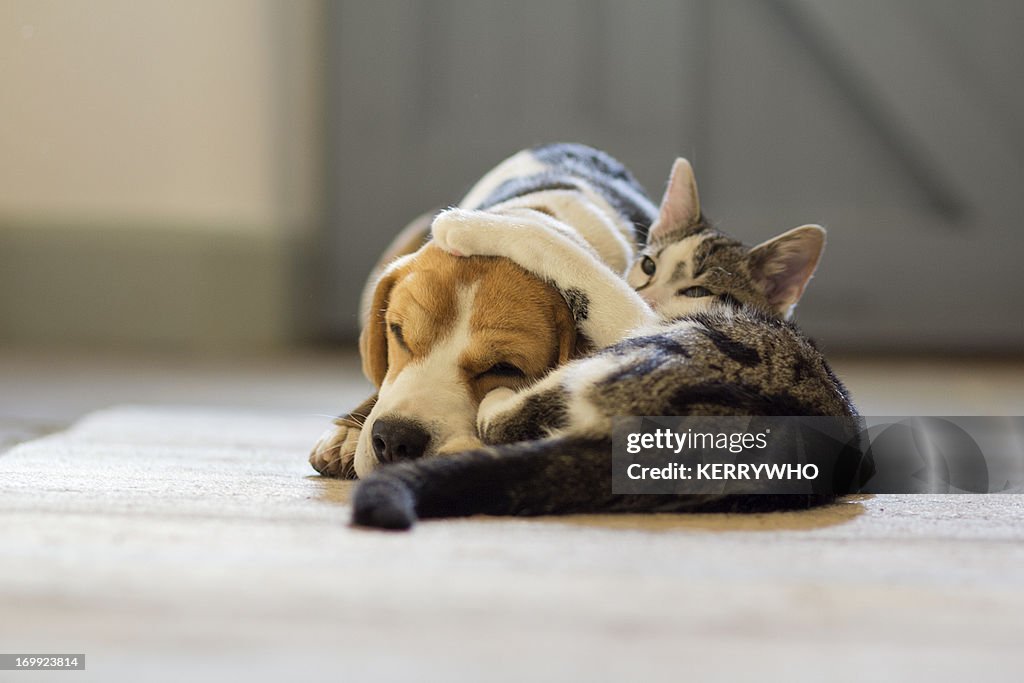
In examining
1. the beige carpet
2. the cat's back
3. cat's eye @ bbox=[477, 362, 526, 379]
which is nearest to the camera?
the beige carpet

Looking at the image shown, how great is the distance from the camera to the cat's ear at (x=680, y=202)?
2.73 metres

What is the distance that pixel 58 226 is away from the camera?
5355mm

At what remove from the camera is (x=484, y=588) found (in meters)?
1.14

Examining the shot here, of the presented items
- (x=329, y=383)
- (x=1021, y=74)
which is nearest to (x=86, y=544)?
(x=329, y=383)

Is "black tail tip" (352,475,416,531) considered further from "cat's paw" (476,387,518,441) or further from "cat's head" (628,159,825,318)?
"cat's head" (628,159,825,318)

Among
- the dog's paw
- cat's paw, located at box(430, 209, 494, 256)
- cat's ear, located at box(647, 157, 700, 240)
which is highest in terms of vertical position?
cat's ear, located at box(647, 157, 700, 240)

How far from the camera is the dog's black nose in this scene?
173cm

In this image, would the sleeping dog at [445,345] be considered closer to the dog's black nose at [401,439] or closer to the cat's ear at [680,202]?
the dog's black nose at [401,439]

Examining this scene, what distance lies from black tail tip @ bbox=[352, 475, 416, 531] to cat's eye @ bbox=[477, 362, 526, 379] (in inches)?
21.4

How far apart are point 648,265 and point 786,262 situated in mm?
362

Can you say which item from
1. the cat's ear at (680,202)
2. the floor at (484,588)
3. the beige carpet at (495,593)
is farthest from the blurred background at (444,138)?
the beige carpet at (495,593)

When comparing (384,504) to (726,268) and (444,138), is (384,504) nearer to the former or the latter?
(726,268)

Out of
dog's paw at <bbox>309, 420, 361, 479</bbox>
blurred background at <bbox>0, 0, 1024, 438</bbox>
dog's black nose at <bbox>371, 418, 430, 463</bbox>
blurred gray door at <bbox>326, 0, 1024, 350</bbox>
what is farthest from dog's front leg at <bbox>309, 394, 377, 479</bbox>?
blurred gray door at <bbox>326, 0, 1024, 350</bbox>

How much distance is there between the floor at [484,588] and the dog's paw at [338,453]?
0.20 feet
